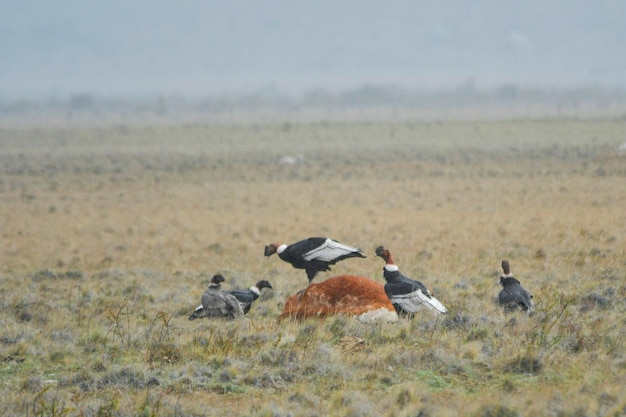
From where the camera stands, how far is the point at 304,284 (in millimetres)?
15945

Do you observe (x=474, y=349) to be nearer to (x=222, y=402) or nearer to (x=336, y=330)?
(x=336, y=330)

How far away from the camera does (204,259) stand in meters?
20.8

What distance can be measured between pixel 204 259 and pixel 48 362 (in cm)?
1109

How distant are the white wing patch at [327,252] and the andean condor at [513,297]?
2.17 m

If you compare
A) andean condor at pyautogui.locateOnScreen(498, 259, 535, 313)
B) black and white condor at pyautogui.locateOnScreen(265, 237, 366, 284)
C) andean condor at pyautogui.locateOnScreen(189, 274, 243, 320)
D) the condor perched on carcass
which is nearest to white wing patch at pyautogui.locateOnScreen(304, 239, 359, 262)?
black and white condor at pyautogui.locateOnScreen(265, 237, 366, 284)

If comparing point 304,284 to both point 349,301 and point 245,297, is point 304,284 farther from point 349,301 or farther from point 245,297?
point 349,301

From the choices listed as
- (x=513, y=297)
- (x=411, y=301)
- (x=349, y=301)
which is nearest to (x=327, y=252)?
(x=349, y=301)

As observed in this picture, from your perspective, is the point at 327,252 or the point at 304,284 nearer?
A: the point at 327,252

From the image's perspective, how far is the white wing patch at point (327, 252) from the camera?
12281 millimetres

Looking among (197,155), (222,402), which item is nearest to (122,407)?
(222,402)

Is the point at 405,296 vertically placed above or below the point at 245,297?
above

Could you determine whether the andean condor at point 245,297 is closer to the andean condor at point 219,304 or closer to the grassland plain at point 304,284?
the andean condor at point 219,304

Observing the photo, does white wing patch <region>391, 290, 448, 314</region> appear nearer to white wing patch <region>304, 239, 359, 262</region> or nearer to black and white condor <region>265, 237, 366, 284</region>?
black and white condor <region>265, 237, 366, 284</region>

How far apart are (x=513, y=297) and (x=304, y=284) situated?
16.8 ft
